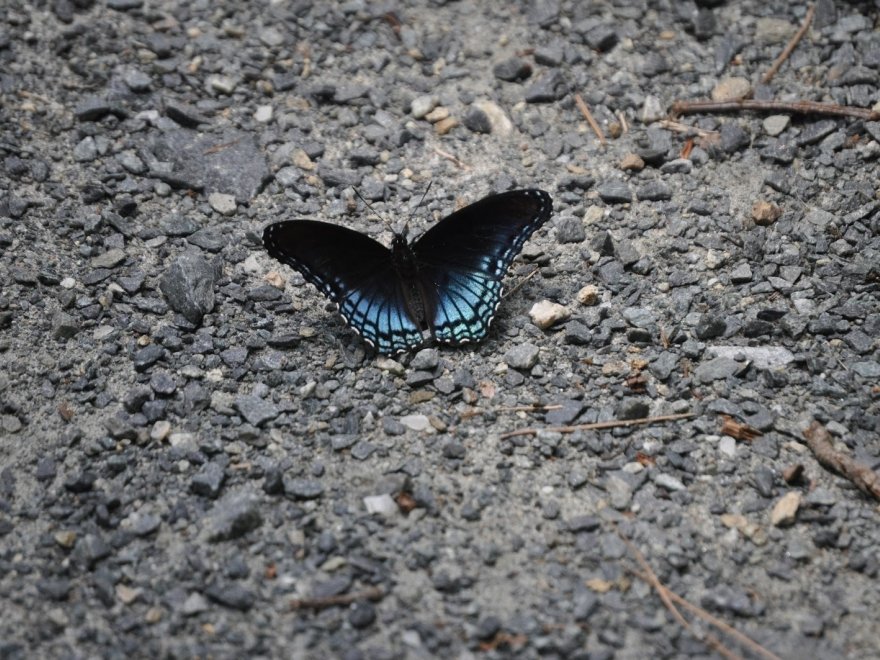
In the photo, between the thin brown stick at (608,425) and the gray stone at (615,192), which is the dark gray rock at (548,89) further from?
the thin brown stick at (608,425)

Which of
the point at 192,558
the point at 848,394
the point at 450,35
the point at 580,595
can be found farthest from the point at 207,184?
the point at 848,394

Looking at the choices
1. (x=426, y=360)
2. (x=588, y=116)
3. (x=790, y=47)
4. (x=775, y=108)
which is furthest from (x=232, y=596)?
(x=790, y=47)

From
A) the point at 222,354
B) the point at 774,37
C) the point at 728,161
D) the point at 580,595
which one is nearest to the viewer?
the point at 580,595

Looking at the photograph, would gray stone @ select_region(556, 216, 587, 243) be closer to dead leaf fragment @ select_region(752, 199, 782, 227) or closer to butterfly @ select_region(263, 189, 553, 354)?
butterfly @ select_region(263, 189, 553, 354)

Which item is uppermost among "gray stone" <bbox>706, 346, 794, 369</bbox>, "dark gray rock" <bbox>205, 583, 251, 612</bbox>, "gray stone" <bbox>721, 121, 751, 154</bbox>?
"gray stone" <bbox>721, 121, 751, 154</bbox>

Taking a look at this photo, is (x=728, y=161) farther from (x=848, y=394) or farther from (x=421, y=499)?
(x=421, y=499)

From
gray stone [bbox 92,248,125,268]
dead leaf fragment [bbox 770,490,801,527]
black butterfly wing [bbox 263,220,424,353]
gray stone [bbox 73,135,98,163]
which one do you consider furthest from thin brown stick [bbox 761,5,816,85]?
gray stone [bbox 73,135,98,163]

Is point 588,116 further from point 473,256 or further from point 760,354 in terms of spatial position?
point 760,354
